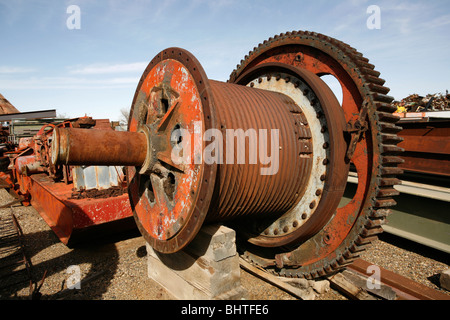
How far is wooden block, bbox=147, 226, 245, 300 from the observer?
2453mm

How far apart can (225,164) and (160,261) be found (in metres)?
1.44

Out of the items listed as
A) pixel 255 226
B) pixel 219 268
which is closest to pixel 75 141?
pixel 219 268

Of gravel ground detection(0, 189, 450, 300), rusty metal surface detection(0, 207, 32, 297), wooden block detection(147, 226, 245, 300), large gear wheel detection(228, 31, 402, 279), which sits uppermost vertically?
large gear wheel detection(228, 31, 402, 279)

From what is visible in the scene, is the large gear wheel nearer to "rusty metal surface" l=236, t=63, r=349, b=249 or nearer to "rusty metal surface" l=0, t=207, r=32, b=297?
"rusty metal surface" l=236, t=63, r=349, b=249

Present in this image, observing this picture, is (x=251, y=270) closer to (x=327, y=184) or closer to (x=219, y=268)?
(x=219, y=268)

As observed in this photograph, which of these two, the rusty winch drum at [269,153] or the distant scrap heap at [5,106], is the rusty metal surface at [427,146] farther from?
the distant scrap heap at [5,106]

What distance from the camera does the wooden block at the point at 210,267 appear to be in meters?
2.45

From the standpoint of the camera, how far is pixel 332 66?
291cm

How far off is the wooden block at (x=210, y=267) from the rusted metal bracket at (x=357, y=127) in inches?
50.7

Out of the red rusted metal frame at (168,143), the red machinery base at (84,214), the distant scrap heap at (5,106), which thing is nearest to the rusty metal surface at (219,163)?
the red rusted metal frame at (168,143)

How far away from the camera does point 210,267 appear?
2.46 m

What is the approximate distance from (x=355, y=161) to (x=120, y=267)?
307cm

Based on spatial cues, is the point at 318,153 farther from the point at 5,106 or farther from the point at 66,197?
the point at 5,106

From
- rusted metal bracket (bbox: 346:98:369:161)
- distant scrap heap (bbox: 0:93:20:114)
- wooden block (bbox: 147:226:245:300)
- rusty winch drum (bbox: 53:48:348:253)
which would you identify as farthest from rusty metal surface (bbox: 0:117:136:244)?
distant scrap heap (bbox: 0:93:20:114)
